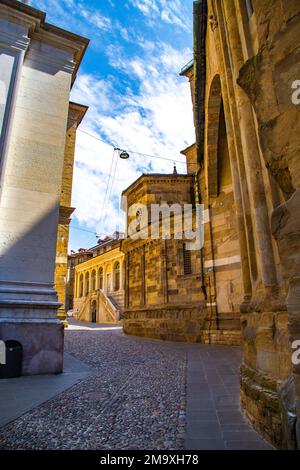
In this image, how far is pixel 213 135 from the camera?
33.2 ft

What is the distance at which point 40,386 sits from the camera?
4078mm

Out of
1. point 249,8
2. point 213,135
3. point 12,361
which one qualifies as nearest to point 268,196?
point 249,8

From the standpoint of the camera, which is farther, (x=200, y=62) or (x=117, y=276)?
(x=117, y=276)

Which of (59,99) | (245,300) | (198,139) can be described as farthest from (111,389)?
(198,139)

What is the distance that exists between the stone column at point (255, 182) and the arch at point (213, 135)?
4487 millimetres

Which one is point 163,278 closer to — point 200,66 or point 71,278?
point 200,66

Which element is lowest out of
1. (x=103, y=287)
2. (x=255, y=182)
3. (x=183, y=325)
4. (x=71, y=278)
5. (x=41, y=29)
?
A: (x=183, y=325)

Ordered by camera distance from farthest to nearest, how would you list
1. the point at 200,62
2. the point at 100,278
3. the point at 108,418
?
the point at 100,278
the point at 200,62
the point at 108,418

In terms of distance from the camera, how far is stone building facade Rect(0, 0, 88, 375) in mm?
4953

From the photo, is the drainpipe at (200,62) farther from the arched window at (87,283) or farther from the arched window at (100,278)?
the arched window at (87,283)

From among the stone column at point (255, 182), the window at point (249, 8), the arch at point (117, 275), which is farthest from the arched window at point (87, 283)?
the window at point (249, 8)

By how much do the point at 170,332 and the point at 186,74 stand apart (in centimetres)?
1670

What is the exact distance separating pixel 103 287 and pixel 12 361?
32904 mm
